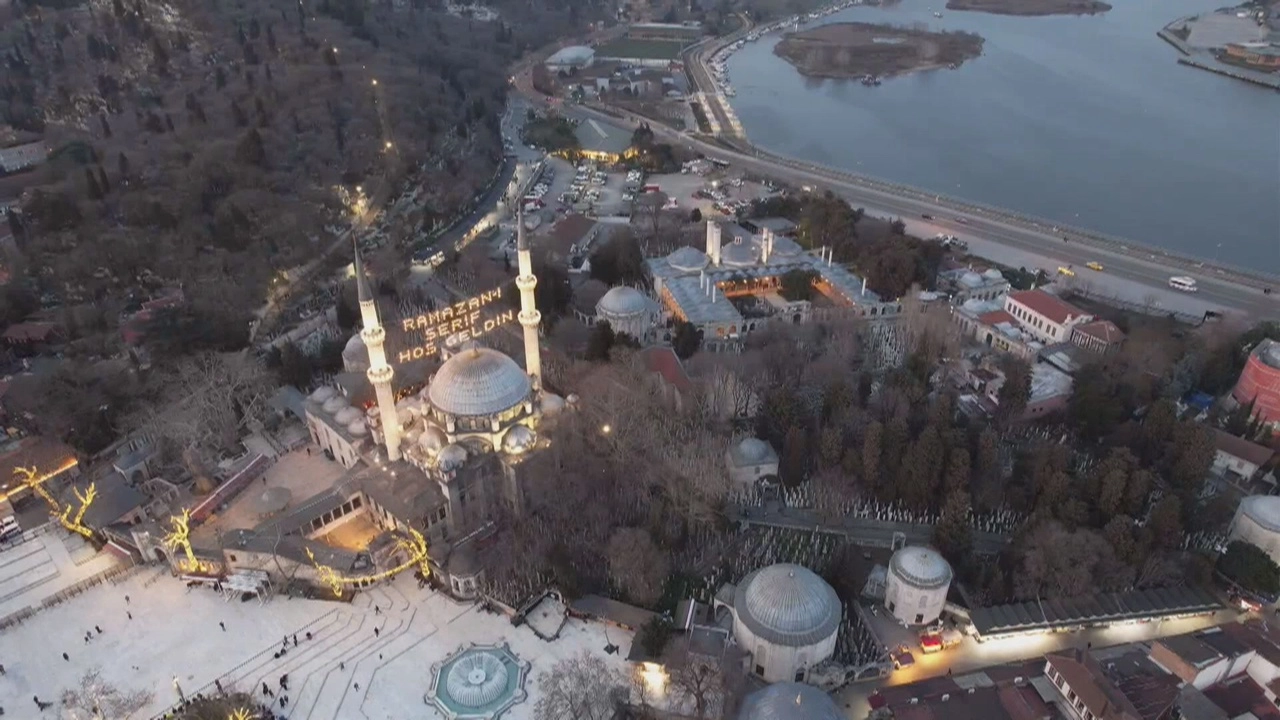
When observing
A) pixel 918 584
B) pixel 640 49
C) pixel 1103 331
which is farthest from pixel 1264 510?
pixel 640 49

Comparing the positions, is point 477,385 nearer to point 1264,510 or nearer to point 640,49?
point 1264,510

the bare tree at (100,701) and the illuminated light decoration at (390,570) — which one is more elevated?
the illuminated light decoration at (390,570)

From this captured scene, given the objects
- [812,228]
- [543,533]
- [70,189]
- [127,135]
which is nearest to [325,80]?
[127,135]

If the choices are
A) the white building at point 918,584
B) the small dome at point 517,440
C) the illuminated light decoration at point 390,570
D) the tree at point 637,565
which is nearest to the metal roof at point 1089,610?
the white building at point 918,584

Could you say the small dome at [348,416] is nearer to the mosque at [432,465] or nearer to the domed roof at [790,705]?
the mosque at [432,465]

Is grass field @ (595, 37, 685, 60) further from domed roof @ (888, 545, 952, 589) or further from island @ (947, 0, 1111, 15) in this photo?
domed roof @ (888, 545, 952, 589)

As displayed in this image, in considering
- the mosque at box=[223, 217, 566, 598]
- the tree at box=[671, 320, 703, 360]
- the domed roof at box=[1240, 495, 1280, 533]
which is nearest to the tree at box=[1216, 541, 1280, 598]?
the domed roof at box=[1240, 495, 1280, 533]
